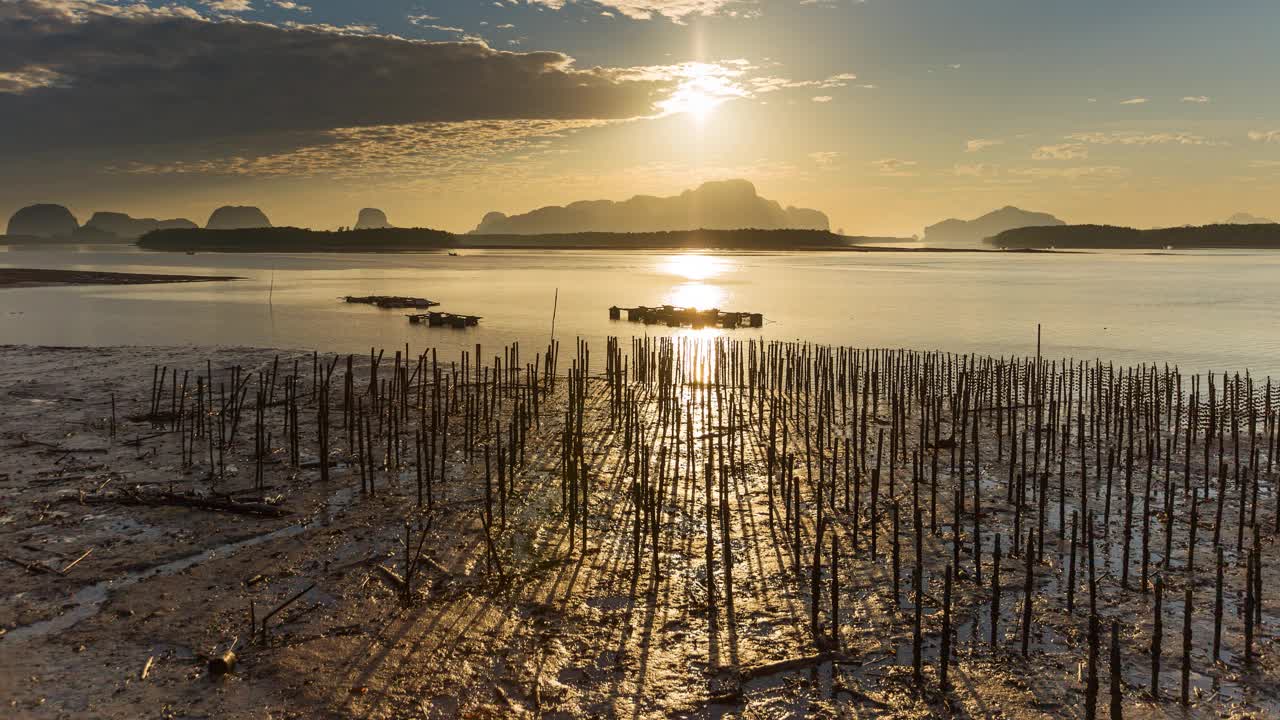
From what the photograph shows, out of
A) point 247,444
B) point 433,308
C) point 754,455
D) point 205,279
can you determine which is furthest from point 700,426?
point 205,279

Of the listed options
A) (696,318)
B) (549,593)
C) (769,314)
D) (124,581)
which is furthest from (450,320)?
(549,593)

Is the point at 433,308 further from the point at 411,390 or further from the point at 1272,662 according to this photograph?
the point at 1272,662

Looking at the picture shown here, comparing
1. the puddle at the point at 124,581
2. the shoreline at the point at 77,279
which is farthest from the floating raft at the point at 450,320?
the shoreline at the point at 77,279

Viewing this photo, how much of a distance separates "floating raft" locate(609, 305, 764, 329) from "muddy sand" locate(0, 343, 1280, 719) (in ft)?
79.1

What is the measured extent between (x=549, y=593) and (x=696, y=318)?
102 feet

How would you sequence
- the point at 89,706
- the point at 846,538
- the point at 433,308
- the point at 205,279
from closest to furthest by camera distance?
the point at 89,706 → the point at 846,538 → the point at 433,308 → the point at 205,279

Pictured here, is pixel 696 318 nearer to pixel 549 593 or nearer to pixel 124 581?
pixel 549 593

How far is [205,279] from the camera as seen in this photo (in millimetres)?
73688

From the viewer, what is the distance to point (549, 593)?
8453 mm

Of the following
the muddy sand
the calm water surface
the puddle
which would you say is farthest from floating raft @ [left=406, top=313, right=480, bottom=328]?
the puddle

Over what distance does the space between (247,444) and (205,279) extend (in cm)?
6896

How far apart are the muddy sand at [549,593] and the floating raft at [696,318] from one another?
24.1 metres

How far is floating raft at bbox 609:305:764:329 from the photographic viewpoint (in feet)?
124

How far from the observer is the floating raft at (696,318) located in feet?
124
